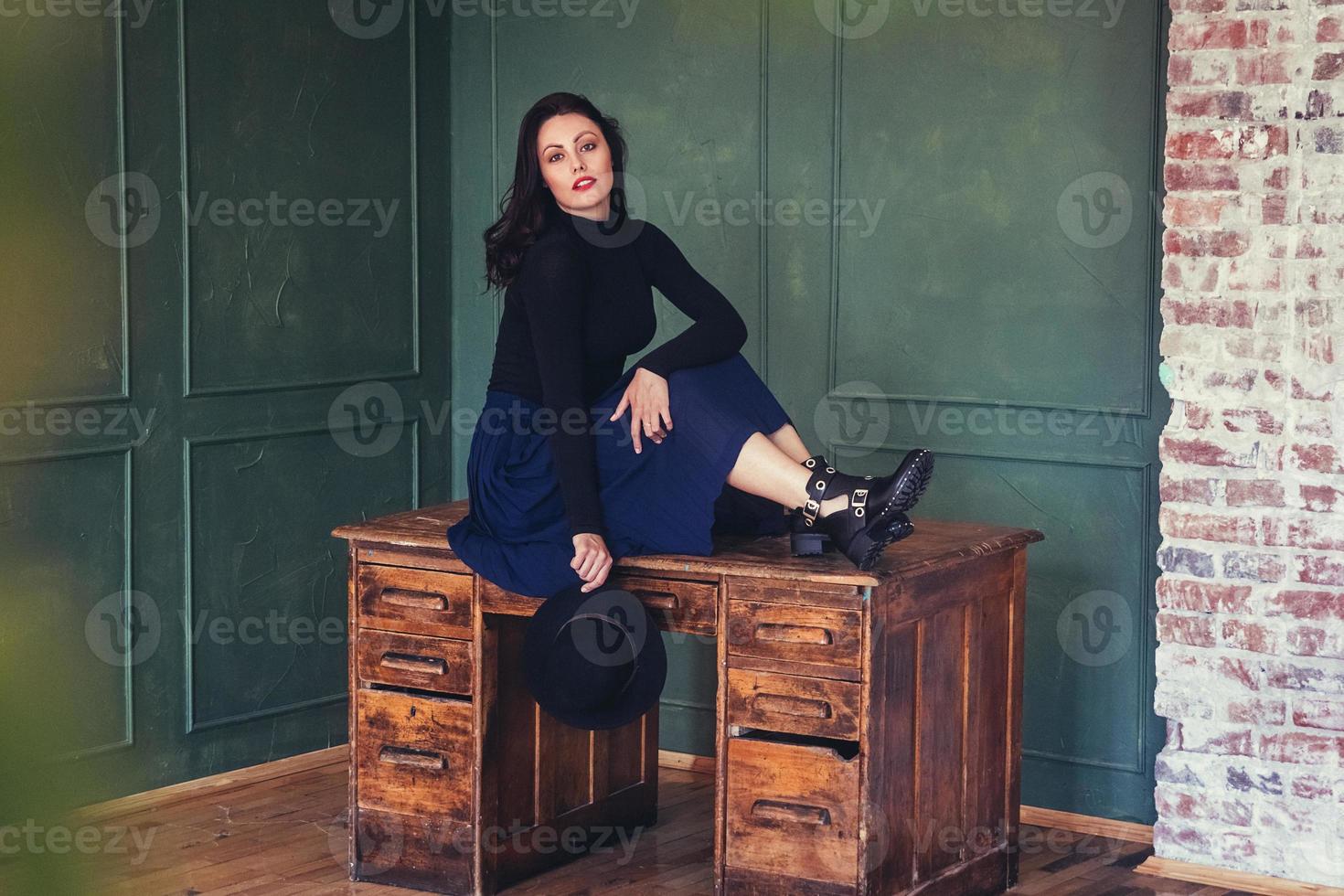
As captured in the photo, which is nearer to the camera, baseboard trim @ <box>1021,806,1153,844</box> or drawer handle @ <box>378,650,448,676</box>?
drawer handle @ <box>378,650,448,676</box>

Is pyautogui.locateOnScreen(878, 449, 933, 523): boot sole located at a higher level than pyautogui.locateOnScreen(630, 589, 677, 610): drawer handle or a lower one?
higher

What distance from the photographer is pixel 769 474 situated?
2.84 m

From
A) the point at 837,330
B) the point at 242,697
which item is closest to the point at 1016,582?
the point at 837,330

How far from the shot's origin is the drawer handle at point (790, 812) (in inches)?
109

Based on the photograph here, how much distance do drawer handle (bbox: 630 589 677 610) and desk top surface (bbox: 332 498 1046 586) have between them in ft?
0.17

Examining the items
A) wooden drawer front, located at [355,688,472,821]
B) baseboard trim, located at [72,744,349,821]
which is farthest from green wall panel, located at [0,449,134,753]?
wooden drawer front, located at [355,688,472,821]

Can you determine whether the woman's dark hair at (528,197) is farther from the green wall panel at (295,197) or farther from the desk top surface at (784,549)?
the green wall panel at (295,197)

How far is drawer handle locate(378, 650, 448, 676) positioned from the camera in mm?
3080

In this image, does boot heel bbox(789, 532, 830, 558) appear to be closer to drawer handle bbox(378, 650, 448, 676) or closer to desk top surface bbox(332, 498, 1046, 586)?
desk top surface bbox(332, 498, 1046, 586)

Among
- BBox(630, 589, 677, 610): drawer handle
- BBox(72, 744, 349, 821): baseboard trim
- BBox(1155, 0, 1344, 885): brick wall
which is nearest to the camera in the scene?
BBox(630, 589, 677, 610): drawer handle

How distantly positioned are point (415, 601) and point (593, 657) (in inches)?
19.7

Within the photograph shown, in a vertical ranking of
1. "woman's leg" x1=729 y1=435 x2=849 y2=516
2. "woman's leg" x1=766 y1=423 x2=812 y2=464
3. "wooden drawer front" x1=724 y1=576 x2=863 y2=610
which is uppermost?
"woman's leg" x1=766 y1=423 x2=812 y2=464

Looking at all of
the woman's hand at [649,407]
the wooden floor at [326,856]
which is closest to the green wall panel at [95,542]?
the wooden floor at [326,856]

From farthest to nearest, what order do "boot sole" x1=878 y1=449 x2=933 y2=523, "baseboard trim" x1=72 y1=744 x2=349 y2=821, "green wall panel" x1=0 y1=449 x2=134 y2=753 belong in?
1. "baseboard trim" x1=72 y1=744 x2=349 y2=821
2. "green wall panel" x1=0 y1=449 x2=134 y2=753
3. "boot sole" x1=878 y1=449 x2=933 y2=523
